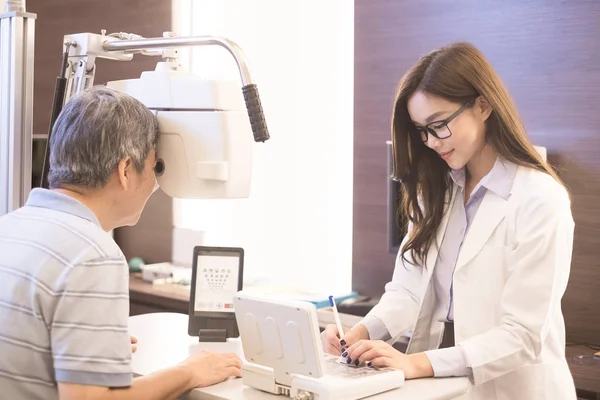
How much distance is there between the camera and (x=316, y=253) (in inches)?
151

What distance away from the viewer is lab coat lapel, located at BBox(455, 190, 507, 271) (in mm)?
1871

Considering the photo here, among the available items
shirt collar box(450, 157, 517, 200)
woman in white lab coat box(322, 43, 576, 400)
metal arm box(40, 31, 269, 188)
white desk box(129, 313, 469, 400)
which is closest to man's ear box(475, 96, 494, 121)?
woman in white lab coat box(322, 43, 576, 400)

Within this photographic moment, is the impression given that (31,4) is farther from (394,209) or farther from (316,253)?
(394,209)

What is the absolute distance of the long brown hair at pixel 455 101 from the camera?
1890 mm

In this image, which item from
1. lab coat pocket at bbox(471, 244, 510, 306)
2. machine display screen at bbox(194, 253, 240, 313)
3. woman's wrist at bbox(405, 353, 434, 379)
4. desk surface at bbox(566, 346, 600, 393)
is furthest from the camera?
desk surface at bbox(566, 346, 600, 393)

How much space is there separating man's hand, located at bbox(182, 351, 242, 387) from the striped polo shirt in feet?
0.75

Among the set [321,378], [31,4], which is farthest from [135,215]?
[31,4]

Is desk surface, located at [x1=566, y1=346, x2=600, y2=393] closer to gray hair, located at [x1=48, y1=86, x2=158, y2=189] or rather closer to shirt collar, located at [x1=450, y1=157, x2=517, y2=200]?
shirt collar, located at [x1=450, y1=157, x2=517, y2=200]

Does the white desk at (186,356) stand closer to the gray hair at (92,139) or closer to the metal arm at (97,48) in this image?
the gray hair at (92,139)

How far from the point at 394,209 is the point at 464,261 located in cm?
148

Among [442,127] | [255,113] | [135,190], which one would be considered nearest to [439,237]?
[442,127]

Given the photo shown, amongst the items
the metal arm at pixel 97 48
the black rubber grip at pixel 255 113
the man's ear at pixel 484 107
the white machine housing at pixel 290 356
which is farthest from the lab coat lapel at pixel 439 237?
the metal arm at pixel 97 48

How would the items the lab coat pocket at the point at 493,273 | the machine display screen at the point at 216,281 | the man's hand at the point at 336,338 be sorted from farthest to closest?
the machine display screen at the point at 216,281
the man's hand at the point at 336,338
the lab coat pocket at the point at 493,273

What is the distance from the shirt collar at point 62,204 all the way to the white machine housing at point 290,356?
349 mm
